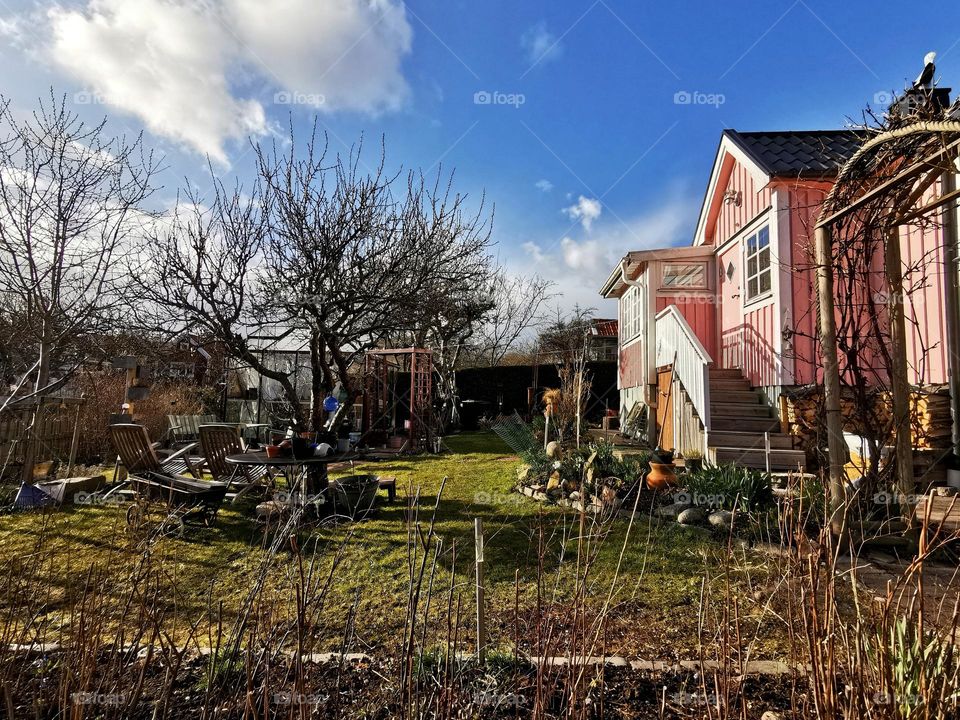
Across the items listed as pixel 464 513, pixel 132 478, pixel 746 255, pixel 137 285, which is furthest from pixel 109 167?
pixel 746 255

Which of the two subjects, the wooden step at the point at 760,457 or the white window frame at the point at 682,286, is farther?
the white window frame at the point at 682,286

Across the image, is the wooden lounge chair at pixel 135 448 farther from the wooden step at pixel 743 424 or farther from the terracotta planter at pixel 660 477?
the wooden step at pixel 743 424

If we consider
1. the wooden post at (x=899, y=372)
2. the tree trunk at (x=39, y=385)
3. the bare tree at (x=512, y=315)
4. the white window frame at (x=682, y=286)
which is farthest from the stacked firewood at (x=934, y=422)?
the bare tree at (x=512, y=315)

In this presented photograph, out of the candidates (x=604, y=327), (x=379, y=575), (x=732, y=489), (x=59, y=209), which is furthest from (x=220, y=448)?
(x=604, y=327)

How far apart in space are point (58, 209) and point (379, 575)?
5098mm

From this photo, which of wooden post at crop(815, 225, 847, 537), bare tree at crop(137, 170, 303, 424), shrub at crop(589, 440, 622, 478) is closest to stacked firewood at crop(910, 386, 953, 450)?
wooden post at crop(815, 225, 847, 537)

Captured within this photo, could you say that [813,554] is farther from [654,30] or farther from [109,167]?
[109,167]

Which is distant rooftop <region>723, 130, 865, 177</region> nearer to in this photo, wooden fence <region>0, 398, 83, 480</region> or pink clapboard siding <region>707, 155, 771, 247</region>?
pink clapboard siding <region>707, 155, 771, 247</region>

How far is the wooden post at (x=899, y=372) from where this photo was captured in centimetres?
416

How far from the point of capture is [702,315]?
1016cm

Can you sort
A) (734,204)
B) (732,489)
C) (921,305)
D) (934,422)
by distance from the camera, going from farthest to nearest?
1. (734,204)
2. (921,305)
3. (934,422)
4. (732,489)

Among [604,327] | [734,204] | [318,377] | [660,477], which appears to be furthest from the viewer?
[604,327]

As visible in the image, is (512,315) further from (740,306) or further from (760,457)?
(760,457)

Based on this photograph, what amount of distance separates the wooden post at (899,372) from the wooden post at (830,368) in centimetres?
72
